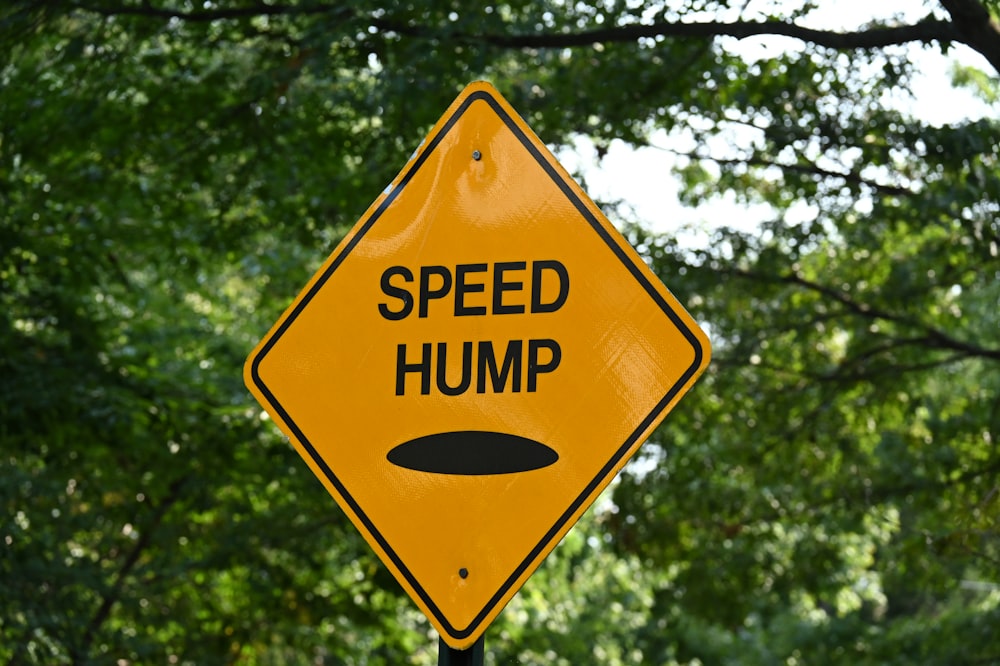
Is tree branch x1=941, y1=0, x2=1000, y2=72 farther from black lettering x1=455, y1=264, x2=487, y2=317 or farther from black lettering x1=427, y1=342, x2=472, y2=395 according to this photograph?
black lettering x1=427, y1=342, x2=472, y2=395

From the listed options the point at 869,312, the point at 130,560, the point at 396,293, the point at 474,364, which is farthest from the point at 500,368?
the point at 130,560

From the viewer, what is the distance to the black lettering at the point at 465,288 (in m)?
2.54

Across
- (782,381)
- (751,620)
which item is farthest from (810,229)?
(751,620)

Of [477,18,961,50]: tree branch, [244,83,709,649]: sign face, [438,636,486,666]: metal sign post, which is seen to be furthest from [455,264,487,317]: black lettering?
[477,18,961,50]: tree branch

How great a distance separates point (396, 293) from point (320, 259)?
331 inches

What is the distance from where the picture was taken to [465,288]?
101 inches

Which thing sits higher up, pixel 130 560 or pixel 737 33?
pixel 737 33

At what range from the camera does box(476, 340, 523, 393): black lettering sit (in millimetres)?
2469

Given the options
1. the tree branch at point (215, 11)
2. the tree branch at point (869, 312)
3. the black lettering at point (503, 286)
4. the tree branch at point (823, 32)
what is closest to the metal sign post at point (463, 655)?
the black lettering at point (503, 286)

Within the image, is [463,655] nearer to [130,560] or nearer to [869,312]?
[869,312]

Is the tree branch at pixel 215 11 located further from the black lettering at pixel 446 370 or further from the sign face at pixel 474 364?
the black lettering at pixel 446 370

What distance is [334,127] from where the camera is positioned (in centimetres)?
796

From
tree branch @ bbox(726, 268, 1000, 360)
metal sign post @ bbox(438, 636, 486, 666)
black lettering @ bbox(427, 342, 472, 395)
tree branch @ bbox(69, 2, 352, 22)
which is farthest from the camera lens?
tree branch @ bbox(726, 268, 1000, 360)

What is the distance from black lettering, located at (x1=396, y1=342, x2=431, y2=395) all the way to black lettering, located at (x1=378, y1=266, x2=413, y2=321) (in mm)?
77
